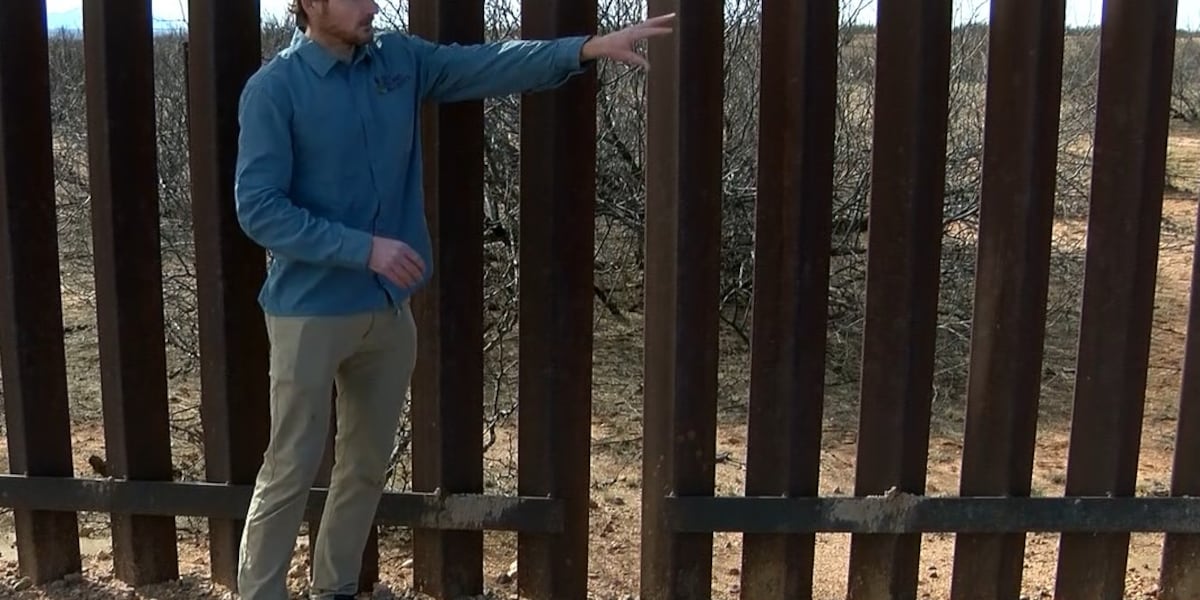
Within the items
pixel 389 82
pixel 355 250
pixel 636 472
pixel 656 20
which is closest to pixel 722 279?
pixel 636 472

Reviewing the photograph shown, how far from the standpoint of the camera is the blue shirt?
9.26 feet

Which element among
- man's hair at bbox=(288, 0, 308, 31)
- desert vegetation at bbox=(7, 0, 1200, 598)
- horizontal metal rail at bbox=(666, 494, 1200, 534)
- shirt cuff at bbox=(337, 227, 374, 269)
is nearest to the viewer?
shirt cuff at bbox=(337, 227, 374, 269)

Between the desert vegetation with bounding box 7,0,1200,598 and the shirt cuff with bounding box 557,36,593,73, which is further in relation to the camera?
the desert vegetation with bounding box 7,0,1200,598

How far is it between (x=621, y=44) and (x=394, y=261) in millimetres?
748

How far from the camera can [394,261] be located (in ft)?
9.27

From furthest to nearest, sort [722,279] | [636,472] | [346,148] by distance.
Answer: [722,279], [636,472], [346,148]

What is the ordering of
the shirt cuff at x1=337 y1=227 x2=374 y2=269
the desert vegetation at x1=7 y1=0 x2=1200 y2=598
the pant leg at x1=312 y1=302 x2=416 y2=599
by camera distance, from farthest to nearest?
the desert vegetation at x1=7 y1=0 x2=1200 y2=598, the pant leg at x1=312 y1=302 x2=416 y2=599, the shirt cuff at x1=337 y1=227 x2=374 y2=269

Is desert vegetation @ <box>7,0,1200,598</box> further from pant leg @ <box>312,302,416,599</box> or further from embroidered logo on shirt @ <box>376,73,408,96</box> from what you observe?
embroidered logo on shirt @ <box>376,73,408,96</box>

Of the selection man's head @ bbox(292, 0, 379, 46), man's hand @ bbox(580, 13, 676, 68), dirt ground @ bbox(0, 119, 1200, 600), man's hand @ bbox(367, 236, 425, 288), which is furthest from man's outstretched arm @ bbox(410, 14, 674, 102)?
dirt ground @ bbox(0, 119, 1200, 600)

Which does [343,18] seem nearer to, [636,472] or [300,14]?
[300,14]

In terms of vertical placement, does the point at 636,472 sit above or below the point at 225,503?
below

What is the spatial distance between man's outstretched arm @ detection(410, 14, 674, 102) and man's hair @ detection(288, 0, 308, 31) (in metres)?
0.27

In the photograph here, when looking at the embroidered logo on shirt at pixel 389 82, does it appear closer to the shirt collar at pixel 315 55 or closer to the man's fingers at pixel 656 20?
the shirt collar at pixel 315 55

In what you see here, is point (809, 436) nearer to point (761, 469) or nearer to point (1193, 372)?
point (761, 469)
